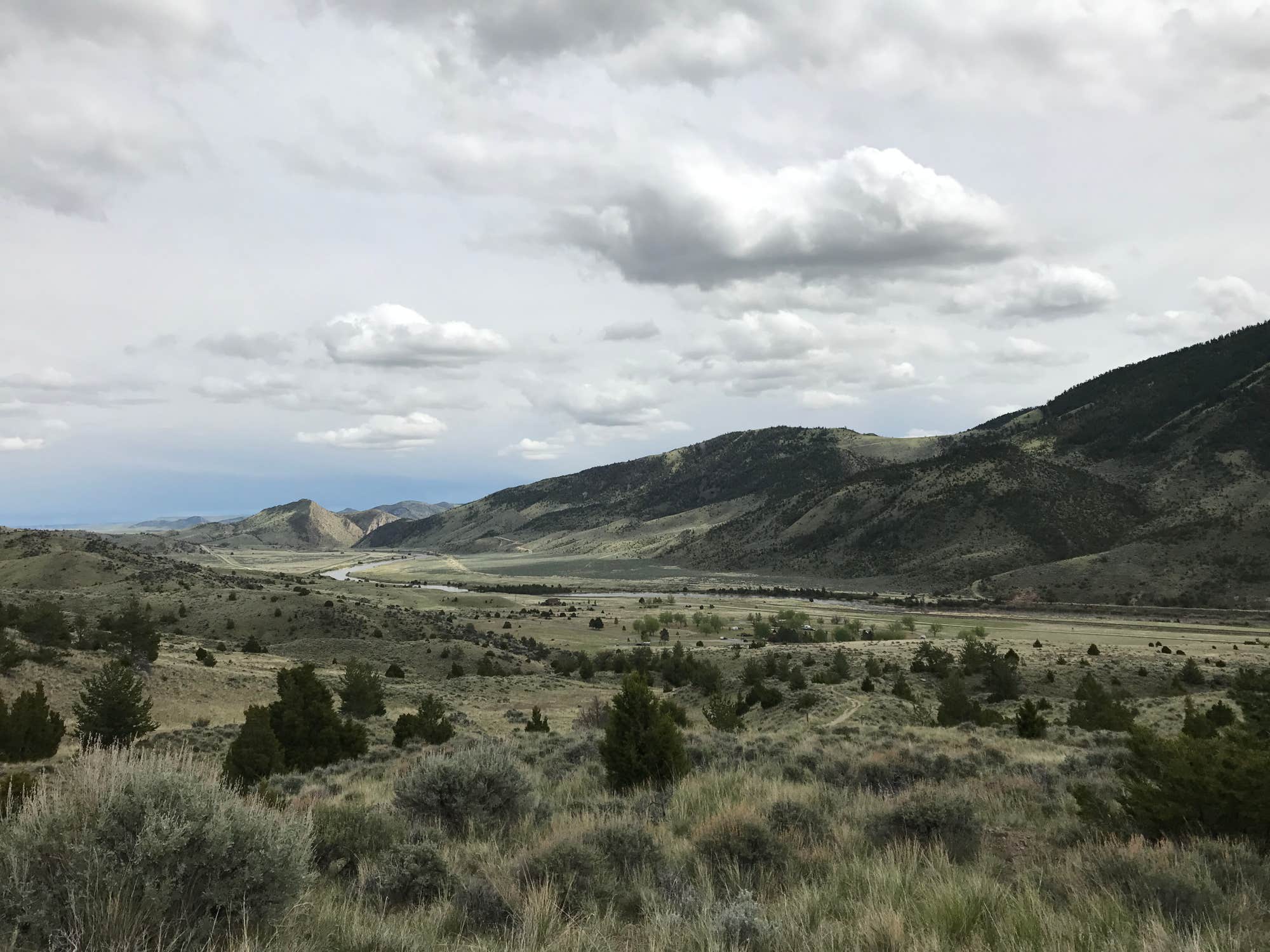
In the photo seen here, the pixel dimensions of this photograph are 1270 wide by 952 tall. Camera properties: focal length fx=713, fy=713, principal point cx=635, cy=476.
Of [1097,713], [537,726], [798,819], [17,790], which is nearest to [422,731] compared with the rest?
[537,726]

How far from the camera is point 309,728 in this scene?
20.0 meters

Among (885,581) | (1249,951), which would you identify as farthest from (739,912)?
(885,581)

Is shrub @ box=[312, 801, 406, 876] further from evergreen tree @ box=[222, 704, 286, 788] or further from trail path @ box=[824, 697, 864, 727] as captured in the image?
trail path @ box=[824, 697, 864, 727]

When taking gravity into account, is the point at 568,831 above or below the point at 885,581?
above

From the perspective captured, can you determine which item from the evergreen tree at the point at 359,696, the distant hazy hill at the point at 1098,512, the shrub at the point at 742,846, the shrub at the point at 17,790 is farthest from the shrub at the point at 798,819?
the distant hazy hill at the point at 1098,512

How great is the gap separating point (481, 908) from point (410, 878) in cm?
107

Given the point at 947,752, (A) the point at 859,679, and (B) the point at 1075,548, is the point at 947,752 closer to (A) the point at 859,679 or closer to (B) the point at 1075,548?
(A) the point at 859,679

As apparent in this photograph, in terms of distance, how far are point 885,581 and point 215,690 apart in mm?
140121

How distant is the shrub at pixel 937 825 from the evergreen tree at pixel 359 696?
26.7 meters

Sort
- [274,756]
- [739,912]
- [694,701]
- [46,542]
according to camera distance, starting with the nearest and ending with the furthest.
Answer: [739,912]
[274,756]
[694,701]
[46,542]

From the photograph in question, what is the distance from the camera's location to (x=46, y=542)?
8906 cm

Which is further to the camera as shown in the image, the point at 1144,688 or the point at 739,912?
the point at 1144,688

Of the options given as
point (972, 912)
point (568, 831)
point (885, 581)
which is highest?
point (972, 912)

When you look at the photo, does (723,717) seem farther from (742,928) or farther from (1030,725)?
(742,928)
